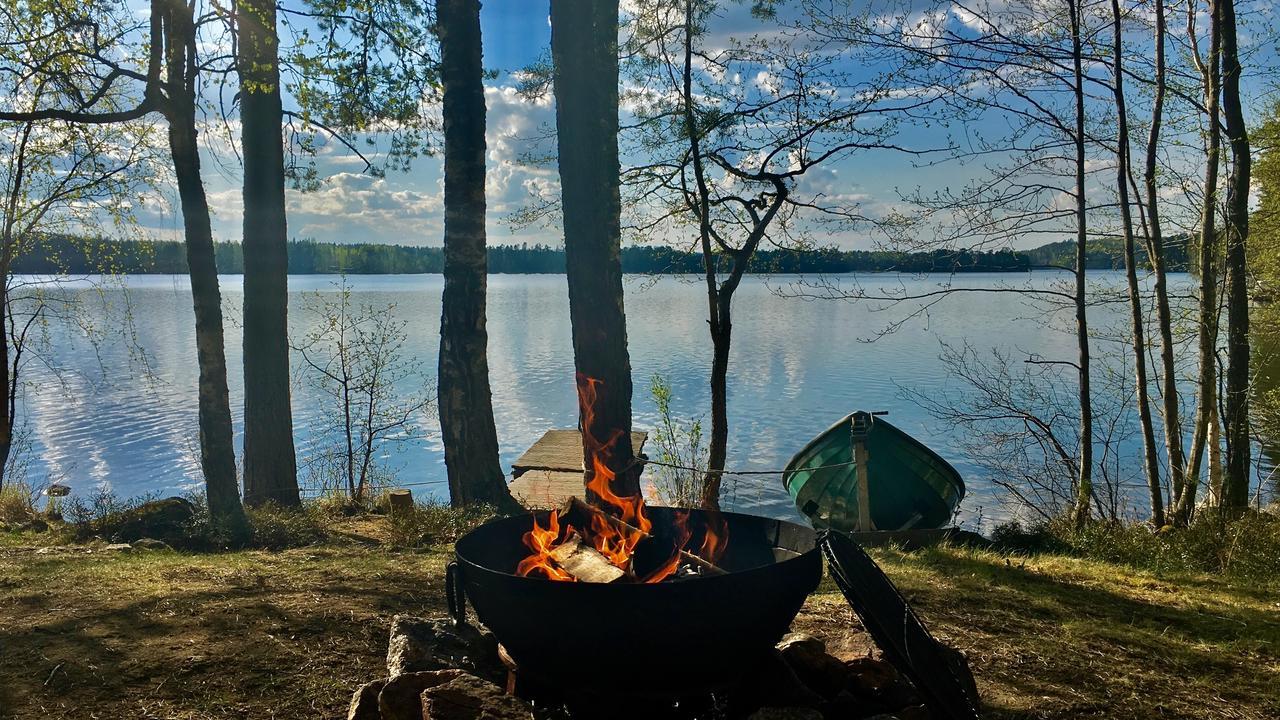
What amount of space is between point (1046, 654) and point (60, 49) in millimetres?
9272

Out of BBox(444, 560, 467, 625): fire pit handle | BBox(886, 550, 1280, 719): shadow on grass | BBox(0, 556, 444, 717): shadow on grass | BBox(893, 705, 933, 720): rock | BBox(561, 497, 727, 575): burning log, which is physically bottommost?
BBox(886, 550, 1280, 719): shadow on grass

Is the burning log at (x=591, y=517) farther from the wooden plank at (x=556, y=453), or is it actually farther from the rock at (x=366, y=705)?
the wooden plank at (x=556, y=453)

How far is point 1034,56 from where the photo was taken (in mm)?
7812

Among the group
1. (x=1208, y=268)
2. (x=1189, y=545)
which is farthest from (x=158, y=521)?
(x=1208, y=268)

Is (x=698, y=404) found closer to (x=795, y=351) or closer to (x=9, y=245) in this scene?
(x=795, y=351)

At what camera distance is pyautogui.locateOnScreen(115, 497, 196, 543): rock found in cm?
674

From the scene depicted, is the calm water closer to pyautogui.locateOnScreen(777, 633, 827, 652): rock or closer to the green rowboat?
the green rowboat

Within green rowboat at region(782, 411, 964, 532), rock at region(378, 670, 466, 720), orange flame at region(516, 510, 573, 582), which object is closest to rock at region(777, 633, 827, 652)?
orange flame at region(516, 510, 573, 582)

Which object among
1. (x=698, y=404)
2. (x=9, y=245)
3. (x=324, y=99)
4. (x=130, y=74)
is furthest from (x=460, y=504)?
(x=698, y=404)

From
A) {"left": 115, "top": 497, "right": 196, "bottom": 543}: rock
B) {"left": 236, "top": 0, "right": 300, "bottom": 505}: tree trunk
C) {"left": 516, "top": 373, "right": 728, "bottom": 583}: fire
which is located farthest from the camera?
{"left": 236, "top": 0, "right": 300, "bottom": 505}: tree trunk

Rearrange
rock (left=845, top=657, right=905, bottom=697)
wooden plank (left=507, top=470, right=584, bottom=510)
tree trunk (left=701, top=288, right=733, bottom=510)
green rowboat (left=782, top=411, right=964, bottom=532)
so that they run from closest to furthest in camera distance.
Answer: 1. rock (left=845, top=657, right=905, bottom=697)
2. tree trunk (left=701, top=288, right=733, bottom=510)
3. green rowboat (left=782, top=411, right=964, bottom=532)
4. wooden plank (left=507, top=470, right=584, bottom=510)

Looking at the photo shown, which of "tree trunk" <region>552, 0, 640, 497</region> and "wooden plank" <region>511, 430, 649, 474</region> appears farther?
"wooden plank" <region>511, 430, 649, 474</region>

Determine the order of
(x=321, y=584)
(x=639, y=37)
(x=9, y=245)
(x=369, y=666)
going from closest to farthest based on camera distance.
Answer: (x=369, y=666) < (x=321, y=584) < (x=639, y=37) < (x=9, y=245)

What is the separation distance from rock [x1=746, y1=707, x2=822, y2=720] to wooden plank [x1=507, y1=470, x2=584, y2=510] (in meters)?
8.21
